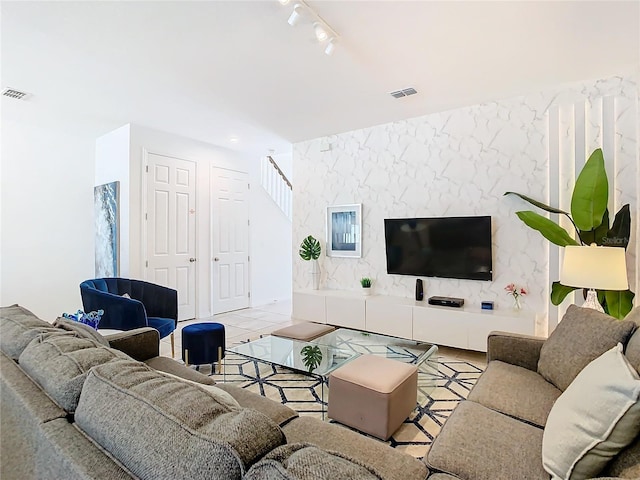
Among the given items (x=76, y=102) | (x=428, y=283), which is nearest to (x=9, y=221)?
(x=76, y=102)

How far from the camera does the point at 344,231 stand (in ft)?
15.9

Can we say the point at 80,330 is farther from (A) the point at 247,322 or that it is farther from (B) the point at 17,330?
(A) the point at 247,322

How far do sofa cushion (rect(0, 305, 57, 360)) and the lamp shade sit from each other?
3.19 metres

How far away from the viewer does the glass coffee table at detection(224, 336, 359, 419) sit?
2.48 metres

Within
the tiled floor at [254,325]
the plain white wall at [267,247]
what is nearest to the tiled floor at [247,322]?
the tiled floor at [254,325]

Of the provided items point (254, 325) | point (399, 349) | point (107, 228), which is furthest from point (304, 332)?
point (107, 228)

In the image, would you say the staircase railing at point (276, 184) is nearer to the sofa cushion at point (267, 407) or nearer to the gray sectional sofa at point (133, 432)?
the sofa cushion at point (267, 407)

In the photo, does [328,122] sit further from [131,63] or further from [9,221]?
[9,221]

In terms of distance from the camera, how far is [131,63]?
2877mm

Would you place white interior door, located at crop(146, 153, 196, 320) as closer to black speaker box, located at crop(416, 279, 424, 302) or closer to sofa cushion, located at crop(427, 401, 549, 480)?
black speaker box, located at crop(416, 279, 424, 302)

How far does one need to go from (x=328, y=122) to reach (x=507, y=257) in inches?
104

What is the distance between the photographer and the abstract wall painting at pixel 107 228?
456cm

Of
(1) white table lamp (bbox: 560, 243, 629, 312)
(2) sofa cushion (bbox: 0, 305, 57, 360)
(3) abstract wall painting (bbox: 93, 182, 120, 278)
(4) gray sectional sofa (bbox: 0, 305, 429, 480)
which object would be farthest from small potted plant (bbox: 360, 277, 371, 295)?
(2) sofa cushion (bbox: 0, 305, 57, 360)

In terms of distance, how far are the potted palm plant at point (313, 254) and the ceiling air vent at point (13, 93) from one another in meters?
3.56
